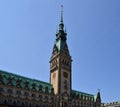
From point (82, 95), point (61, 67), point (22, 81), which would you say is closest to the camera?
point (22, 81)

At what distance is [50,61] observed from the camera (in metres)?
134

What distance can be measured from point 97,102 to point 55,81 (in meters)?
38.4

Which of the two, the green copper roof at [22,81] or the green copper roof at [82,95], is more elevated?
the green copper roof at [22,81]

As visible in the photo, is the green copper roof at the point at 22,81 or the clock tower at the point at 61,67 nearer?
the green copper roof at the point at 22,81

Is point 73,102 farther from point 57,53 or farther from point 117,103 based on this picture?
point 117,103

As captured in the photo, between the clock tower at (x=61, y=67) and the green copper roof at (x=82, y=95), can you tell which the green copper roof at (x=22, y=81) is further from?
the green copper roof at (x=82, y=95)

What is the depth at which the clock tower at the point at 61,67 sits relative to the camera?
121894mm

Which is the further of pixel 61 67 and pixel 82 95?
Result: pixel 82 95

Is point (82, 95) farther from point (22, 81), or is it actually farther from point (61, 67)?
point (22, 81)

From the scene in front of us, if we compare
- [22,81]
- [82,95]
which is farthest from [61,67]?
[82,95]

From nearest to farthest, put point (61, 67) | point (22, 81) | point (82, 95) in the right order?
point (22, 81) < point (61, 67) < point (82, 95)

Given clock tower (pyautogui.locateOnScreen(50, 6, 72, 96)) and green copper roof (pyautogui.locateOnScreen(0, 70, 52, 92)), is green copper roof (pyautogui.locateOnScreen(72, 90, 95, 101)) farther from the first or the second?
green copper roof (pyautogui.locateOnScreen(0, 70, 52, 92))

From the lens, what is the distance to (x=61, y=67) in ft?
412

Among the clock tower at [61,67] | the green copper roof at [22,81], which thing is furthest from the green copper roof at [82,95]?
the green copper roof at [22,81]
